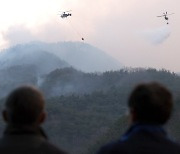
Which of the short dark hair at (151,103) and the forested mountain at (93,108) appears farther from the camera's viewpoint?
the forested mountain at (93,108)

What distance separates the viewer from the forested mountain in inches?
3687

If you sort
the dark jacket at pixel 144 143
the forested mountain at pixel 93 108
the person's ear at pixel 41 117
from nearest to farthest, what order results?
the dark jacket at pixel 144 143, the person's ear at pixel 41 117, the forested mountain at pixel 93 108

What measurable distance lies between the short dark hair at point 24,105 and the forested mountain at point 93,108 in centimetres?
6430

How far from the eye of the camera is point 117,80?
593 feet

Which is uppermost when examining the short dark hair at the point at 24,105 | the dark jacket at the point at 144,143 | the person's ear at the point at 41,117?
the short dark hair at the point at 24,105

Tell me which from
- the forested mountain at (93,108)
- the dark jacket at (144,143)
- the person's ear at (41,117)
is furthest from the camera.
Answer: the forested mountain at (93,108)

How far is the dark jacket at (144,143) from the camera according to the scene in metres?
6.27

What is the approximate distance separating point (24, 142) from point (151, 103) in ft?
3.91

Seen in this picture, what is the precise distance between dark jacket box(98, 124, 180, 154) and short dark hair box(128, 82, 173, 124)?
3.6 inches

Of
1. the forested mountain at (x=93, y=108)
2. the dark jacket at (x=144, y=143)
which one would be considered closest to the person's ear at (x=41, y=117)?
the dark jacket at (x=144, y=143)

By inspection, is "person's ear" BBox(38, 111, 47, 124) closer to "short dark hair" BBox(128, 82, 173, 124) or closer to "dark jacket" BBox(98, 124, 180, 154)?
"dark jacket" BBox(98, 124, 180, 154)

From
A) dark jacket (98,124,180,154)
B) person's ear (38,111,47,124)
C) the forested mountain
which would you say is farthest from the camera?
the forested mountain

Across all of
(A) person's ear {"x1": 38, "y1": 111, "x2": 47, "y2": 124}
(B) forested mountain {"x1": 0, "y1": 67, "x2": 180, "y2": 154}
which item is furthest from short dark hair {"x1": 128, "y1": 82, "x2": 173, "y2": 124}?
(B) forested mountain {"x1": 0, "y1": 67, "x2": 180, "y2": 154}

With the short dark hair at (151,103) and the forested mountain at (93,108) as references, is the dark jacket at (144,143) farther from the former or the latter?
the forested mountain at (93,108)
